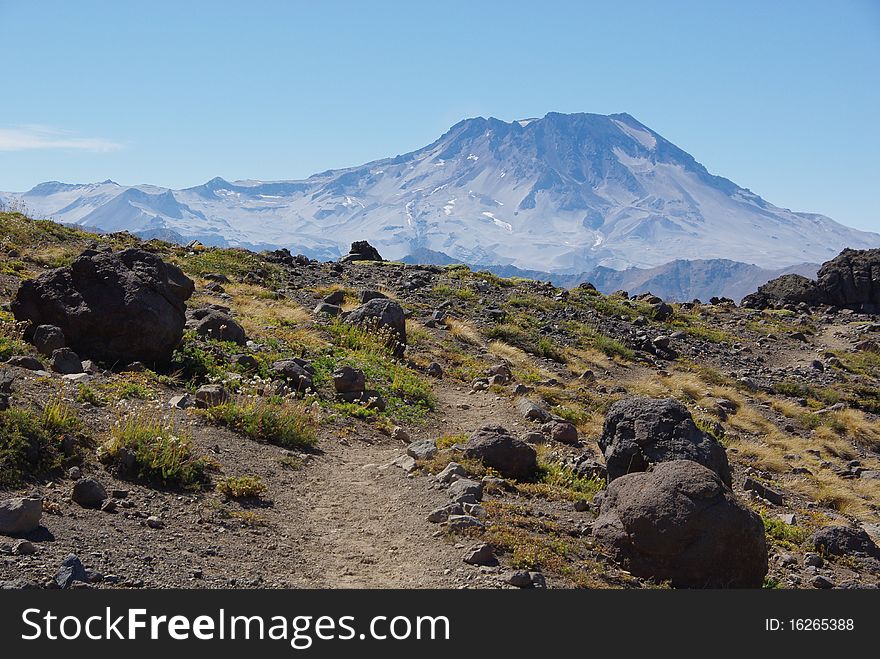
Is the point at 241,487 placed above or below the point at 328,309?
below

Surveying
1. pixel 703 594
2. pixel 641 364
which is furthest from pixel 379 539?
pixel 641 364

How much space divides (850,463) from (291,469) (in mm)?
12975

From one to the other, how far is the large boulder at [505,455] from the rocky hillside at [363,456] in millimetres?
29

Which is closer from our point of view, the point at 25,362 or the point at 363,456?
the point at 25,362

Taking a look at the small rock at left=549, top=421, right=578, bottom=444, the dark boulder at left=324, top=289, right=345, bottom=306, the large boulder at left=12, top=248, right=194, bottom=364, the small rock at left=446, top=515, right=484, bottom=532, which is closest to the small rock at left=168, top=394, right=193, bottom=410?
the large boulder at left=12, top=248, right=194, bottom=364

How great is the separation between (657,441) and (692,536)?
235 centimetres

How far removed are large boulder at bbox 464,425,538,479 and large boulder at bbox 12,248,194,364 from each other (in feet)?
17.4

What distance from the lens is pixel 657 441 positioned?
9.01 metres

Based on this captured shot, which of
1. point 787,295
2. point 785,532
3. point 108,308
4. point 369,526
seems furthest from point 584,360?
point 787,295

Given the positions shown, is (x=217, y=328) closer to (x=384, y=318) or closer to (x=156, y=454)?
(x=384, y=318)

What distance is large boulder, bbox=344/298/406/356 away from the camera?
1748 centimetres

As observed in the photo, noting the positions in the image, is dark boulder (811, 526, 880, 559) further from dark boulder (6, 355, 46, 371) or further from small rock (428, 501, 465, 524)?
dark boulder (6, 355, 46, 371)

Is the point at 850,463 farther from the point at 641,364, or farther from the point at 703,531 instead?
the point at 703,531

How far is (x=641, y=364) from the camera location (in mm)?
23328
